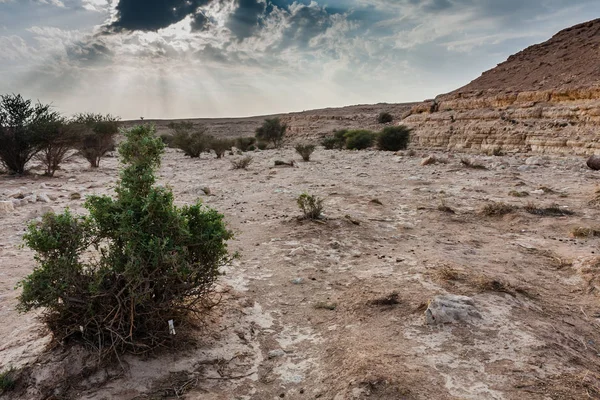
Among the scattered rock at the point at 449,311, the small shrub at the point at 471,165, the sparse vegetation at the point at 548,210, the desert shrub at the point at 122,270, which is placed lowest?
the sparse vegetation at the point at 548,210

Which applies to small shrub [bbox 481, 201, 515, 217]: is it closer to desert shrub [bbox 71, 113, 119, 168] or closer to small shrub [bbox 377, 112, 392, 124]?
desert shrub [bbox 71, 113, 119, 168]

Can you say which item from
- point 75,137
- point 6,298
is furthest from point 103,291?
point 75,137

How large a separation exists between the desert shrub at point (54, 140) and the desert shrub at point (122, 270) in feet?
37.0

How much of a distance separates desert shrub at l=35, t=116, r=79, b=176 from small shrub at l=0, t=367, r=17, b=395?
37.5 ft

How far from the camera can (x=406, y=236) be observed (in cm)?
530

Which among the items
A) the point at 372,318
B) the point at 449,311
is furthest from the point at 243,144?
the point at 449,311

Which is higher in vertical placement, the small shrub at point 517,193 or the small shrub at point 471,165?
the small shrub at point 471,165

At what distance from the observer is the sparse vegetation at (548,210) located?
19.6 feet

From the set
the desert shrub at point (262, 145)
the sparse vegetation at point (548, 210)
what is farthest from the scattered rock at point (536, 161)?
the desert shrub at point (262, 145)

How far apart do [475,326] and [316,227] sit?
117 inches

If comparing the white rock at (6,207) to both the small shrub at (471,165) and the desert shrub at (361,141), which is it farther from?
the desert shrub at (361,141)

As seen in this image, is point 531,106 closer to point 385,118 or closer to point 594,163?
point 594,163

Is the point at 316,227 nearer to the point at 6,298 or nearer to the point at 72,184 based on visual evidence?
the point at 6,298

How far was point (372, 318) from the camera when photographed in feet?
9.98
